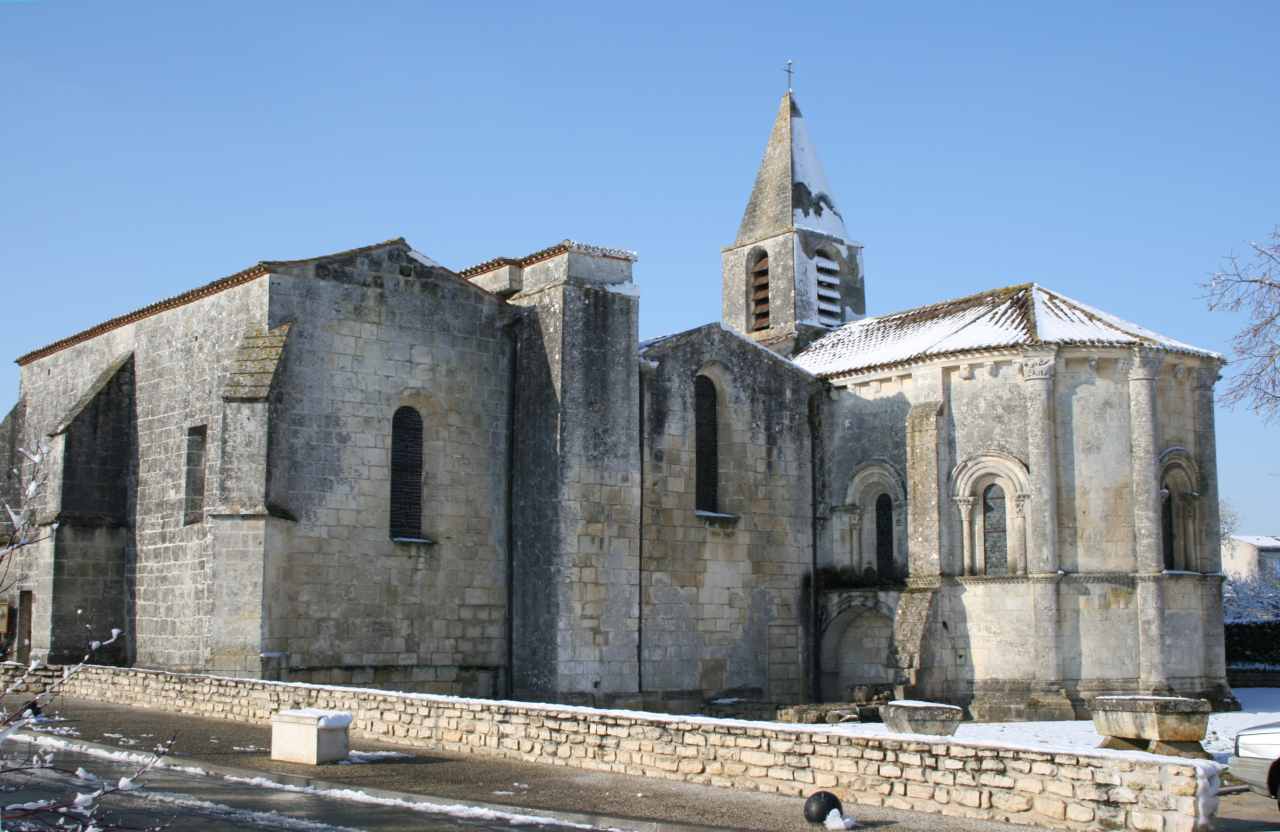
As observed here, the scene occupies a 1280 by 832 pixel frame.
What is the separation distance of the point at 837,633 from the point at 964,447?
15.0ft

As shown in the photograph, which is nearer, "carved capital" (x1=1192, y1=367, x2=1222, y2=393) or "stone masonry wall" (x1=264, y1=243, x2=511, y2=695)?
"stone masonry wall" (x1=264, y1=243, x2=511, y2=695)

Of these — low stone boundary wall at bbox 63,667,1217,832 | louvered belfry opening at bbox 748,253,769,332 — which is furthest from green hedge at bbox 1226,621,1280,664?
low stone boundary wall at bbox 63,667,1217,832

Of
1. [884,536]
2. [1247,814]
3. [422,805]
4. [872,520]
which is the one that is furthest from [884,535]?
[422,805]

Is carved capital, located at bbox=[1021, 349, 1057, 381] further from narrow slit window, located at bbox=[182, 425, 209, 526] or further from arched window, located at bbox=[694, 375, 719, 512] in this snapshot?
narrow slit window, located at bbox=[182, 425, 209, 526]

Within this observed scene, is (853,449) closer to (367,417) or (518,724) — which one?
(367,417)

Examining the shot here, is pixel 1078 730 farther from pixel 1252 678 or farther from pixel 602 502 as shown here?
pixel 1252 678

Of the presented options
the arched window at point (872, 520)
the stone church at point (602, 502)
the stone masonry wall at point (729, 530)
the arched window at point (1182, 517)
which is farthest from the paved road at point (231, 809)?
the arched window at point (1182, 517)

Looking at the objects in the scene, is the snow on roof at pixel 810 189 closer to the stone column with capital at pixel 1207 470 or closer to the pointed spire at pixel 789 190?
the pointed spire at pixel 789 190

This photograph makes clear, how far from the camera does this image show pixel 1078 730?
19859 mm

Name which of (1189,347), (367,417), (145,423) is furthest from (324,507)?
(1189,347)

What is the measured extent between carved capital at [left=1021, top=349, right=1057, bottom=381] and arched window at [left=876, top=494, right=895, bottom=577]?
3.74 metres

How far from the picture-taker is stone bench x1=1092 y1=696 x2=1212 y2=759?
13.3 meters

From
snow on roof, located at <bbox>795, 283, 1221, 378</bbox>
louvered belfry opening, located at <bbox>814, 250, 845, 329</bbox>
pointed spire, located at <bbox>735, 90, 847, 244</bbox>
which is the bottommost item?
snow on roof, located at <bbox>795, 283, 1221, 378</bbox>

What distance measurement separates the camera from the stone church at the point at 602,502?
69.4 feet
